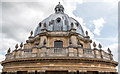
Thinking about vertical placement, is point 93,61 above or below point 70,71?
above

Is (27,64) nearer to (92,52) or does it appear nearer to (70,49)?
(70,49)

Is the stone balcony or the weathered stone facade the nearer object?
the weathered stone facade

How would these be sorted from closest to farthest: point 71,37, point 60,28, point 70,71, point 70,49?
point 70,71 → point 70,49 → point 71,37 → point 60,28

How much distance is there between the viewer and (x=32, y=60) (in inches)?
500

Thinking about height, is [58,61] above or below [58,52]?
below

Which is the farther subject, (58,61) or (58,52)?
(58,52)

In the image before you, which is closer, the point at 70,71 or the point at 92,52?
the point at 70,71

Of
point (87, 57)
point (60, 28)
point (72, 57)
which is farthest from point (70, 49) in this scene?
point (60, 28)

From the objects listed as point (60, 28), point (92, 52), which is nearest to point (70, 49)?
point (92, 52)

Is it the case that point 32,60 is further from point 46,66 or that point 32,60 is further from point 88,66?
point 88,66

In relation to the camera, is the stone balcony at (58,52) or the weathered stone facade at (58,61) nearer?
the weathered stone facade at (58,61)

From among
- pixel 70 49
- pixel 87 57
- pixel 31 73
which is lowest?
pixel 31 73

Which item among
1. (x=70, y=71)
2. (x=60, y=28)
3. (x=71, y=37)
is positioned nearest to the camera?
(x=70, y=71)

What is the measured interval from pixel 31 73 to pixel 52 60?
3060 millimetres
